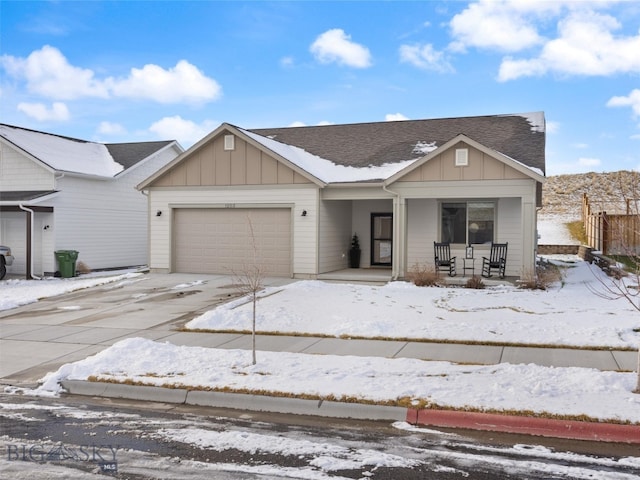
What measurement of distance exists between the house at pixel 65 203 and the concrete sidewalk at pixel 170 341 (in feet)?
21.9

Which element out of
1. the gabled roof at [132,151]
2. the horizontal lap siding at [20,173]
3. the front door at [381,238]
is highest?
the gabled roof at [132,151]

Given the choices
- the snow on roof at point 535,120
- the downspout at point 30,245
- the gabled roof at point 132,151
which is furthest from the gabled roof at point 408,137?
the downspout at point 30,245

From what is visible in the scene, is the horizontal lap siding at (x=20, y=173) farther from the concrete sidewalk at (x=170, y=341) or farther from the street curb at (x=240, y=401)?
the street curb at (x=240, y=401)

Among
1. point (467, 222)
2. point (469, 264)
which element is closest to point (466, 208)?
point (467, 222)

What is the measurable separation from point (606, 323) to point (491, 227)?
838 centimetres

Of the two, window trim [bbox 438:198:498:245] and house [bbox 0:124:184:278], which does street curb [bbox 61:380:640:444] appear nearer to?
window trim [bbox 438:198:498:245]

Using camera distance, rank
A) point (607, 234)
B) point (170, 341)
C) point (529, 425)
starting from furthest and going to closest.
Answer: point (607, 234), point (170, 341), point (529, 425)

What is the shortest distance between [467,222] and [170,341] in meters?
11.9

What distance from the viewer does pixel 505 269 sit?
59.3 feet

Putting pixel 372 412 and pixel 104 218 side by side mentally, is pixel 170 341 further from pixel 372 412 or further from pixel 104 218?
pixel 104 218

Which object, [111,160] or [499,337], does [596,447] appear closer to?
[499,337]

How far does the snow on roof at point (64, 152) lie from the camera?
2169cm

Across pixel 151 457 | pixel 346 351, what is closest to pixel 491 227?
pixel 346 351

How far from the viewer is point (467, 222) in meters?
18.9
